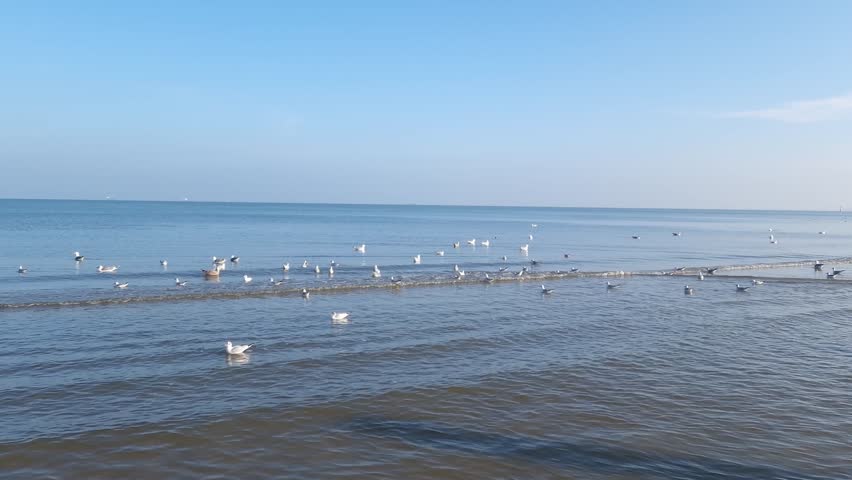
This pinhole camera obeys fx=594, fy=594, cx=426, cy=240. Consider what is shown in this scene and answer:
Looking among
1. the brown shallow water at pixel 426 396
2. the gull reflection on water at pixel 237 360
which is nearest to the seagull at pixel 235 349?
the gull reflection on water at pixel 237 360

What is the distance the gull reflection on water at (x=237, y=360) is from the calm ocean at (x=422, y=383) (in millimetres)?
396

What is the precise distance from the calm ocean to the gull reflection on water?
40 cm

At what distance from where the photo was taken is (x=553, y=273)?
4200 centimetres

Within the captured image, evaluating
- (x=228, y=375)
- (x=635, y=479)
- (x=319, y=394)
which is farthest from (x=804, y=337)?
(x=228, y=375)

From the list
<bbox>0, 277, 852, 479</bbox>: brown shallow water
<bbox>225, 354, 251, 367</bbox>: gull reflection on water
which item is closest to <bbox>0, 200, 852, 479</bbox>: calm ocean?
<bbox>0, 277, 852, 479</bbox>: brown shallow water

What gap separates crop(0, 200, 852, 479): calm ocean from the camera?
11.1 metres

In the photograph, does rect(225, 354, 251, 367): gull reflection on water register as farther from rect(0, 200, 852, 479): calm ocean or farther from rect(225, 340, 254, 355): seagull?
rect(0, 200, 852, 479): calm ocean

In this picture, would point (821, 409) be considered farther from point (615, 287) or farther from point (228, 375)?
point (615, 287)

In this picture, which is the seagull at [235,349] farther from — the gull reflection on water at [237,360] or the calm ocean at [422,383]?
the calm ocean at [422,383]

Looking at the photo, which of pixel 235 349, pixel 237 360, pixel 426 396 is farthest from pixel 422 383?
pixel 235 349

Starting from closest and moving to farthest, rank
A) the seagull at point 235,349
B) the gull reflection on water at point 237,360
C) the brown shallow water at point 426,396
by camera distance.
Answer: the brown shallow water at point 426,396, the gull reflection on water at point 237,360, the seagull at point 235,349

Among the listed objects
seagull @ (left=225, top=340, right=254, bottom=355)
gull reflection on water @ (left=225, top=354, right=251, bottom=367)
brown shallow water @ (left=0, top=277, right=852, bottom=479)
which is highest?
seagull @ (left=225, top=340, right=254, bottom=355)

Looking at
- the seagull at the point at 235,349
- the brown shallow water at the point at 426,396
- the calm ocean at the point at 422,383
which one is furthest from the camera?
the seagull at the point at 235,349

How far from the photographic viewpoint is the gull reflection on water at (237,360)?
17.5 metres
